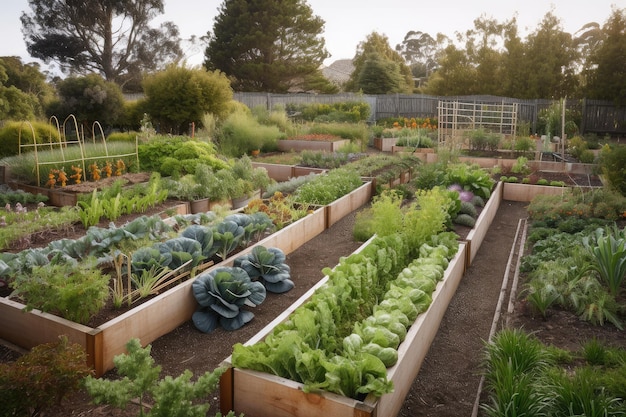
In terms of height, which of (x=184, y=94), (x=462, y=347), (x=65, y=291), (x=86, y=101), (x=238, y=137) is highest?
(x=184, y=94)

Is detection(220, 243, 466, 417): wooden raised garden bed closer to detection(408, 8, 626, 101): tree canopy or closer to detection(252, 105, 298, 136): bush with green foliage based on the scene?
detection(252, 105, 298, 136): bush with green foliage

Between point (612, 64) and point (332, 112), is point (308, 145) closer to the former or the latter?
point (332, 112)

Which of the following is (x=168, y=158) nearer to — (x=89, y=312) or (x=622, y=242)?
(x=89, y=312)

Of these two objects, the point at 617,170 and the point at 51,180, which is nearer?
the point at 617,170

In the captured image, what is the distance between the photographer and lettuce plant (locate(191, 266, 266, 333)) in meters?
4.23

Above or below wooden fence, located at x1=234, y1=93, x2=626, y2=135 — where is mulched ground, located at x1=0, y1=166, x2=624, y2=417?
below

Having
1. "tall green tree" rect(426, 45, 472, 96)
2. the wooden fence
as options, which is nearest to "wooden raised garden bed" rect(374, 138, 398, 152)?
the wooden fence

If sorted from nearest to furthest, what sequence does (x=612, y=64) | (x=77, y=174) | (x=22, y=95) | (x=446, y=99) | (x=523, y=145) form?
1. (x=77, y=174)
2. (x=523, y=145)
3. (x=22, y=95)
4. (x=612, y=64)
5. (x=446, y=99)

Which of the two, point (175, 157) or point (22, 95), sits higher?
point (22, 95)

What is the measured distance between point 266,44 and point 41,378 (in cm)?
3240

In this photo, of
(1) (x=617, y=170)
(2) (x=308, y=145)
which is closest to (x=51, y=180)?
(2) (x=308, y=145)

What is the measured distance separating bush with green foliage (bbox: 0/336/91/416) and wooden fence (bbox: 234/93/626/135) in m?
19.0

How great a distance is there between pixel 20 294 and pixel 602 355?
4.19m

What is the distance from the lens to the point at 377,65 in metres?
29.8
